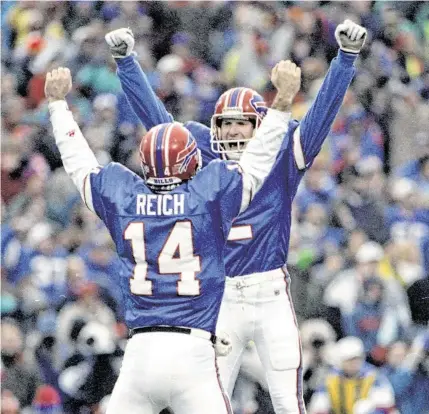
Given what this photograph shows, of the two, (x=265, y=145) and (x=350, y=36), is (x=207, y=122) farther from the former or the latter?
(x=265, y=145)

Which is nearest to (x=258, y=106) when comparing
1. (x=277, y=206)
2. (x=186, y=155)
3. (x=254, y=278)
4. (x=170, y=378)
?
(x=277, y=206)

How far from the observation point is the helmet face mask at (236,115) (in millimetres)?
7438

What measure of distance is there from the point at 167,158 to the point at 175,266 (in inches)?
19.8

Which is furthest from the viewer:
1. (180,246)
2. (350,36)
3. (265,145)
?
(350,36)

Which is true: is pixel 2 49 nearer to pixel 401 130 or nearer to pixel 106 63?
pixel 106 63

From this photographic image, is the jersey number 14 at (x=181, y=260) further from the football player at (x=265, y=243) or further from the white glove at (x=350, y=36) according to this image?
the white glove at (x=350, y=36)

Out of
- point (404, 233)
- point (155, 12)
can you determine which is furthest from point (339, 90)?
point (155, 12)

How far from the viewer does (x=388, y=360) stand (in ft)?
33.1

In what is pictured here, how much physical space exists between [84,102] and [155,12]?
175 centimetres

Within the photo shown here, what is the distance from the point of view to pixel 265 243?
7.52 m

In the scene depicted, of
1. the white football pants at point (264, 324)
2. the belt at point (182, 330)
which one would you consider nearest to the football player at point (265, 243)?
the white football pants at point (264, 324)

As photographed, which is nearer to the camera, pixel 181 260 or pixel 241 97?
pixel 181 260

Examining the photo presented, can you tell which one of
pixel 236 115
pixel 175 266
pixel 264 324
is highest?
pixel 236 115

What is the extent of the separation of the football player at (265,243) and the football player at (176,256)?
0.93m
